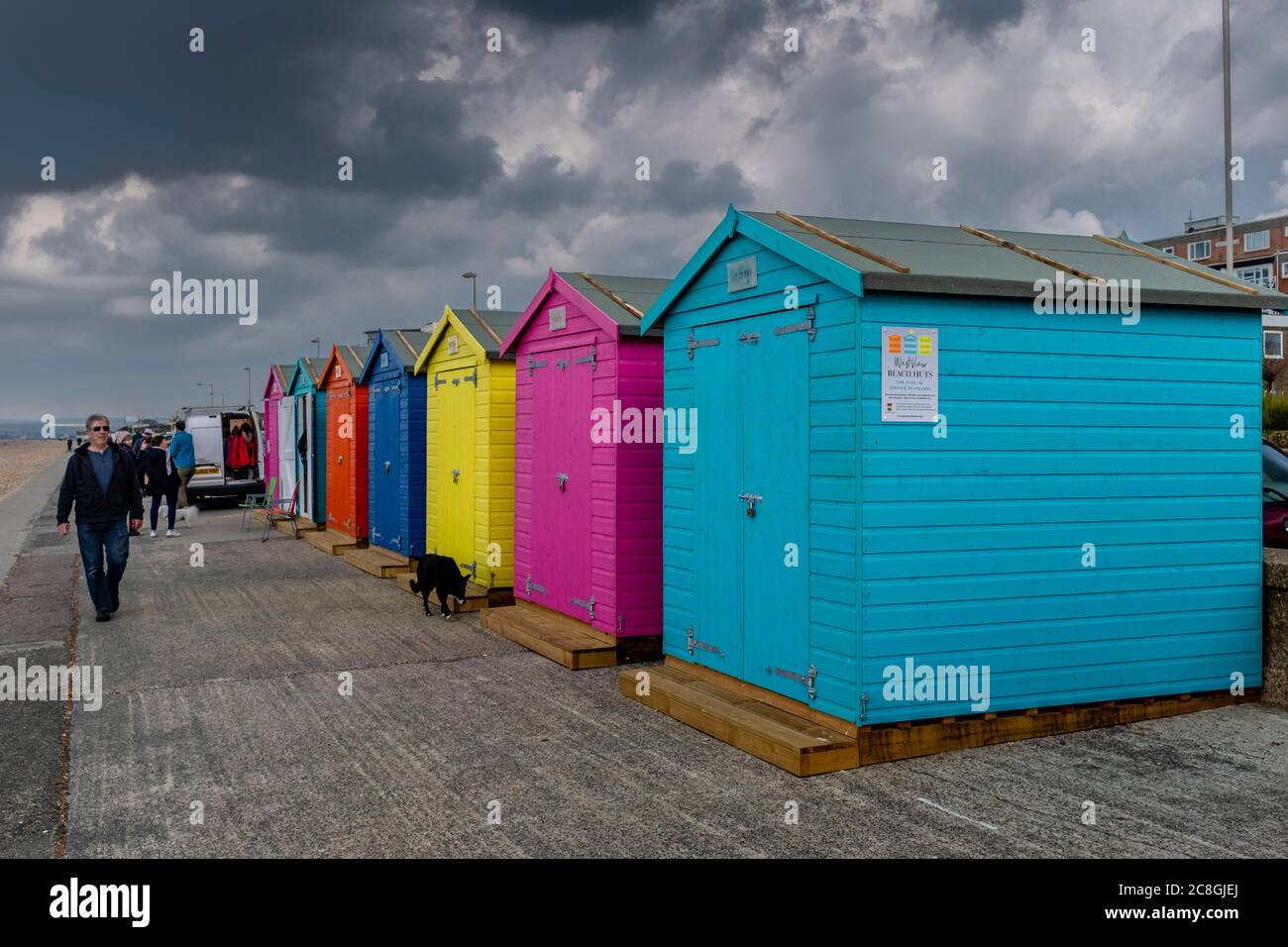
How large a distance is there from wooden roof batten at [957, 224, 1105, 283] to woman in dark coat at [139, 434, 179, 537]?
15.8 m

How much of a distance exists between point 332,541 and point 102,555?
611 centimetres

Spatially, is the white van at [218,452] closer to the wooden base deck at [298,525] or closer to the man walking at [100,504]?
the wooden base deck at [298,525]

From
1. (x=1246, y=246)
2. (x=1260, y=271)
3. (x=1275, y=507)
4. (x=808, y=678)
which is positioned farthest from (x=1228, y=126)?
(x=1246, y=246)

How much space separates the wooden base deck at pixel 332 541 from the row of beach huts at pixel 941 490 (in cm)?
857

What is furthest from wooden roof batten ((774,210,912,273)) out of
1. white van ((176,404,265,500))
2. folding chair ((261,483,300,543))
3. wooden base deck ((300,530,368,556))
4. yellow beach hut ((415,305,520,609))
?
white van ((176,404,265,500))

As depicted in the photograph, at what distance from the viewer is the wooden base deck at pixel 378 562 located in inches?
542

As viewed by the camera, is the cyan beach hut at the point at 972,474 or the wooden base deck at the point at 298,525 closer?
the cyan beach hut at the point at 972,474

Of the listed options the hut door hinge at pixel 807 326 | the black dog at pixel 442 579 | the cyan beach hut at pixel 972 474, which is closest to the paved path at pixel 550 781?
the cyan beach hut at pixel 972 474

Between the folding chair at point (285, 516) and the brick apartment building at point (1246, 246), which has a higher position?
the brick apartment building at point (1246, 246)

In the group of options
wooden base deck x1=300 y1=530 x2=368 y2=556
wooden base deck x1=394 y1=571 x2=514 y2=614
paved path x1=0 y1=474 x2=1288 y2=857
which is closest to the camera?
paved path x1=0 y1=474 x2=1288 y2=857

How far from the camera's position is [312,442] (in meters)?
19.2

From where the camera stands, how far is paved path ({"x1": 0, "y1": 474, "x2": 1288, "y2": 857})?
15.7 feet

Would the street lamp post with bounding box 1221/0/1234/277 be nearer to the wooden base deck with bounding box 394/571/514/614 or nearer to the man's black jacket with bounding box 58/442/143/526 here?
the wooden base deck with bounding box 394/571/514/614
